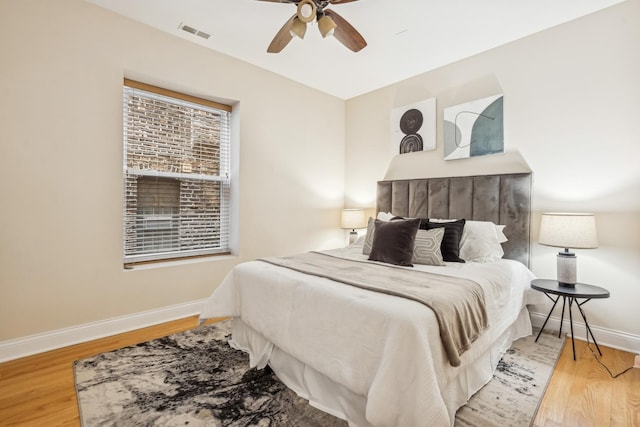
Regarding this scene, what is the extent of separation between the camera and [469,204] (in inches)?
129

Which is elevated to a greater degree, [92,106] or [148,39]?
[148,39]

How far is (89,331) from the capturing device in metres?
2.59

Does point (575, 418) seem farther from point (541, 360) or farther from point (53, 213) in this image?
point (53, 213)

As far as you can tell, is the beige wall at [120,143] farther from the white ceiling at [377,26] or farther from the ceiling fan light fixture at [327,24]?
the ceiling fan light fixture at [327,24]

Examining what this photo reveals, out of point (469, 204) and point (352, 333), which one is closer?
point (352, 333)

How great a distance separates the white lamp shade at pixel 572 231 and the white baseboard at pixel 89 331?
3356mm

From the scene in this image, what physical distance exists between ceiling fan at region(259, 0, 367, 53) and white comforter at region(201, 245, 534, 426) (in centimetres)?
176

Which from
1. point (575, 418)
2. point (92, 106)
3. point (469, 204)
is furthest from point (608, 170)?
point (92, 106)

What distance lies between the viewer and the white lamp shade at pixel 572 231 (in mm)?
2330

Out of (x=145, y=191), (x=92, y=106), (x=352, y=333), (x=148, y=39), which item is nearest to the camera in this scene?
(x=352, y=333)

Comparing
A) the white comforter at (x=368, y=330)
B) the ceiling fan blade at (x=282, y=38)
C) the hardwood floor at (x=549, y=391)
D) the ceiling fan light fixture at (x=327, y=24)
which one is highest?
the ceiling fan blade at (x=282, y=38)

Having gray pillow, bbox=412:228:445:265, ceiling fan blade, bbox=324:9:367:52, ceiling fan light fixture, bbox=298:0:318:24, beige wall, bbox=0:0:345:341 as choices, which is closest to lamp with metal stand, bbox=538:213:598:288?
gray pillow, bbox=412:228:445:265

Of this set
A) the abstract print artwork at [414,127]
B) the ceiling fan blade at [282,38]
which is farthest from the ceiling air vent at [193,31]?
the abstract print artwork at [414,127]

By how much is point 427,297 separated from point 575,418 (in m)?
1.05
